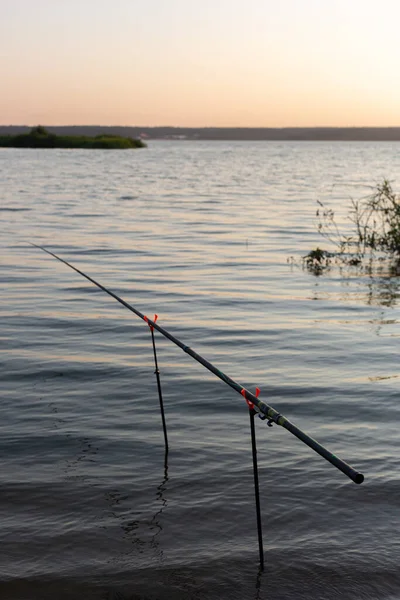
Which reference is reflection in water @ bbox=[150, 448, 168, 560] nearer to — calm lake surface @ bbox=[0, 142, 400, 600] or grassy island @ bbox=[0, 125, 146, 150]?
calm lake surface @ bbox=[0, 142, 400, 600]

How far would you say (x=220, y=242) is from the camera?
2414 centimetres

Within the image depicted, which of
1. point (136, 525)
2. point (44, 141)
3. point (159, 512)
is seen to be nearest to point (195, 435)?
point (159, 512)

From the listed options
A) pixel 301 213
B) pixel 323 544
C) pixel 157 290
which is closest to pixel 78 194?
pixel 301 213

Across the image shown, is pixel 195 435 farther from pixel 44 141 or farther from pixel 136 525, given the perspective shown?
pixel 44 141

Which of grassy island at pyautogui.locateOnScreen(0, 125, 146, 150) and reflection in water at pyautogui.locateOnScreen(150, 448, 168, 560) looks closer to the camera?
reflection in water at pyautogui.locateOnScreen(150, 448, 168, 560)

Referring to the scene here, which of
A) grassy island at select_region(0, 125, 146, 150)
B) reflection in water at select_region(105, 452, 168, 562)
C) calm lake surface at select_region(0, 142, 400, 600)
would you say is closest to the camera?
calm lake surface at select_region(0, 142, 400, 600)

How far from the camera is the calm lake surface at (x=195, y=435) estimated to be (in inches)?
223

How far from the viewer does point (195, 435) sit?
8180mm

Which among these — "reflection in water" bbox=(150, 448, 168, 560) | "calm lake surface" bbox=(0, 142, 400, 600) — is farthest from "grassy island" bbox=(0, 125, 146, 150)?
"reflection in water" bbox=(150, 448, 168, 560)

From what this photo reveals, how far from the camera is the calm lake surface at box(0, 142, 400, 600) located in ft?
18.6

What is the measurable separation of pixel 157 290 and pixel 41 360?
562 cm

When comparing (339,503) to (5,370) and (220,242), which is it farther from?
(220,242)

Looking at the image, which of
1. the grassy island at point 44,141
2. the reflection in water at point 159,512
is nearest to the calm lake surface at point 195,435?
the reflection in water at point 159,512

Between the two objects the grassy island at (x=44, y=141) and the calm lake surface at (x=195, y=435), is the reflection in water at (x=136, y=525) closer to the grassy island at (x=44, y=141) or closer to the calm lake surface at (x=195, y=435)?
the calm lake surface at (x=195, y=435)
